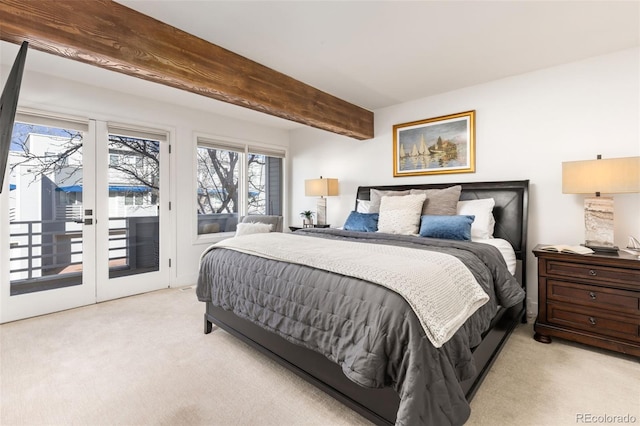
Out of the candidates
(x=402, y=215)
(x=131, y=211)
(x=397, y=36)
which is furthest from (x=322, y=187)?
(x=131, y=211)

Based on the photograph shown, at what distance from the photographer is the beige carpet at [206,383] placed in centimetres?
162

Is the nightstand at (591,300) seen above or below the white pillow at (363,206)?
below

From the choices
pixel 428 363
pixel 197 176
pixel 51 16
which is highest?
pixel 51 16

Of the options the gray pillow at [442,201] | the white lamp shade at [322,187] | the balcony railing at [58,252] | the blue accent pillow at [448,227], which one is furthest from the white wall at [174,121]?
the blue accent pillow at [448,227]

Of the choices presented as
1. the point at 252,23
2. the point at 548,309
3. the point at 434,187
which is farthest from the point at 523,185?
the point at 252,23

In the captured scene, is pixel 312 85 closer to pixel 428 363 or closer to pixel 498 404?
pixel 428 363

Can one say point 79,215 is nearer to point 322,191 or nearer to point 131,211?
point 131,211

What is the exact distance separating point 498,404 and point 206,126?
4.38 meters

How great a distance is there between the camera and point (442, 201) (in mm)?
3127

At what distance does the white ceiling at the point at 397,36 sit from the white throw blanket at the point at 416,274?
163cm

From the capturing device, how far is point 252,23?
217cm

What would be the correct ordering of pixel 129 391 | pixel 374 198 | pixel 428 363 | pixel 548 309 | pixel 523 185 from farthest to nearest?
pixel 374 198 → pixel 523 185 → pixel 548 309 → pixel 129 391 → pixel 428 363

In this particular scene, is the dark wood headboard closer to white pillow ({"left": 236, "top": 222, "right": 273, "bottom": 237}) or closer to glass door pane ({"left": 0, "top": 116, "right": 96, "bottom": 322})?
white pillow ({"left": 236, "top": 222, "right": 273, "bottom": 237})

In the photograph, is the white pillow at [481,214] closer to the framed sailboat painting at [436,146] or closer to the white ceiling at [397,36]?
the framed sailboat painting at [436,146]
